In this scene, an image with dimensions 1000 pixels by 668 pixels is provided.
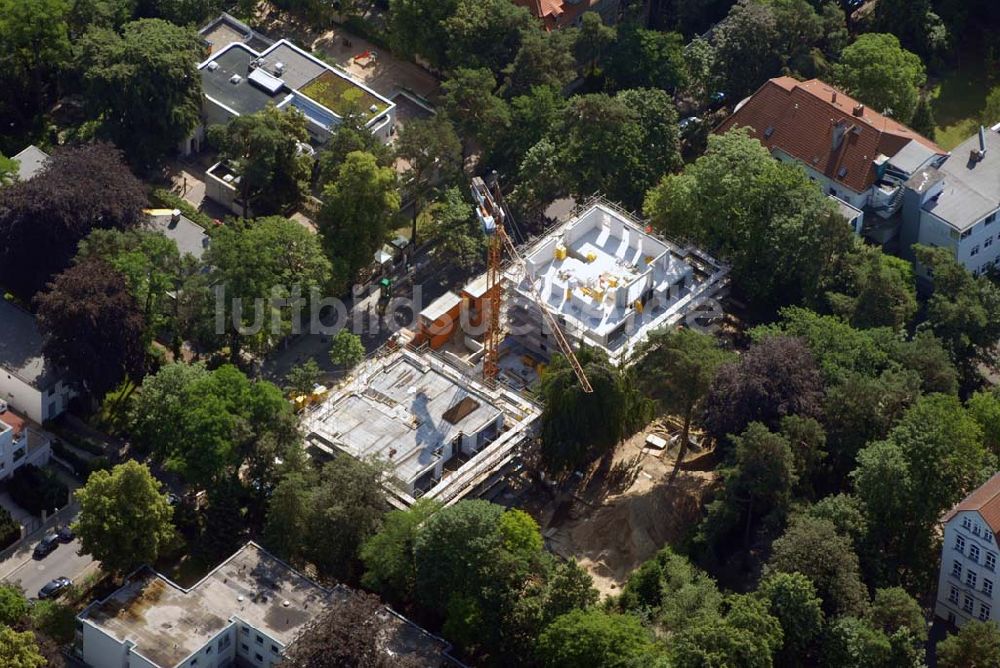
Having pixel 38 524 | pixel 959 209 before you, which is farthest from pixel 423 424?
pixel 959 209

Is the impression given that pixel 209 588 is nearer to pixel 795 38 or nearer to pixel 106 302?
pixel 106 302

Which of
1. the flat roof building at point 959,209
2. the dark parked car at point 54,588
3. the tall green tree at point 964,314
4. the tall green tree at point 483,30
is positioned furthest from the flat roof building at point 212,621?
the tall green tree at point 483,30

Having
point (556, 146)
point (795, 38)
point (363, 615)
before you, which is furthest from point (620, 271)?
point (363, 615)

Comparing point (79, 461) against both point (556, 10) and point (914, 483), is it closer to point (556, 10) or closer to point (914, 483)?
point (914, 483)

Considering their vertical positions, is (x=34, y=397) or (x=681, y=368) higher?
(x=681, y=368)

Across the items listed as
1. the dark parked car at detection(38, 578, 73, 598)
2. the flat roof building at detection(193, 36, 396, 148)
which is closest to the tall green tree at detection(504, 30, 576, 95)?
the flat roof building at detection(193, 36, 396, 148)

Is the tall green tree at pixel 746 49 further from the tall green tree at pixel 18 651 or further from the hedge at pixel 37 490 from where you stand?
the tall green tree at pixel 18 651
